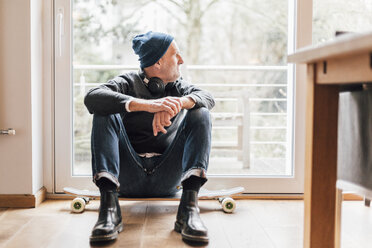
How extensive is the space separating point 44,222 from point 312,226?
4.08ft

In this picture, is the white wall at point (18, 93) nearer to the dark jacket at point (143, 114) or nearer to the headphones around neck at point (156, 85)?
the dark jacket at point (143, 114)

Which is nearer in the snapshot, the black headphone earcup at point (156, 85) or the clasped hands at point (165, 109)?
the clasped hands at point (165, 109)

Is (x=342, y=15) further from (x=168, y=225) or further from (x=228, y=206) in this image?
(x=168, y=225)

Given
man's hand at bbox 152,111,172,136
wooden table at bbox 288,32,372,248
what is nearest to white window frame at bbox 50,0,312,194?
man's hand at bbox 152,111,172,136

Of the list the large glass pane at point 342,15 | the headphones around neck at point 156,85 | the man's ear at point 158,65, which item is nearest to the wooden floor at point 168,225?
the headphones around neck at point 156,85

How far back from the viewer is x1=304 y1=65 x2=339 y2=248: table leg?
3.78 ft

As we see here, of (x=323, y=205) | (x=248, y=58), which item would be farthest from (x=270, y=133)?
(x=323, y=205)

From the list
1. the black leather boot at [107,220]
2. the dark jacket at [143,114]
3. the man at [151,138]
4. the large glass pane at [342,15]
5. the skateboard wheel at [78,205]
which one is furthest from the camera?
the large glass pane at [342,15]

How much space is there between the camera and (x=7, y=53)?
85.6 inches

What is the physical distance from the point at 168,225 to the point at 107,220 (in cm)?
32

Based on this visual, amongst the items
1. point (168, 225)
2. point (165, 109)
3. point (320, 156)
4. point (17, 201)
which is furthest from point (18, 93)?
point (320, 156)

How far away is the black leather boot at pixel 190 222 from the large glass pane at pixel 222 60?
2.98ft

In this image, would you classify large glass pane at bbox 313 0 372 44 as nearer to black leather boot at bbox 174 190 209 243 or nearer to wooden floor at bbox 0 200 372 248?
wooden floor at bbox 0 200 372 248

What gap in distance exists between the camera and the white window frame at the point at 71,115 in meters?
2.36
